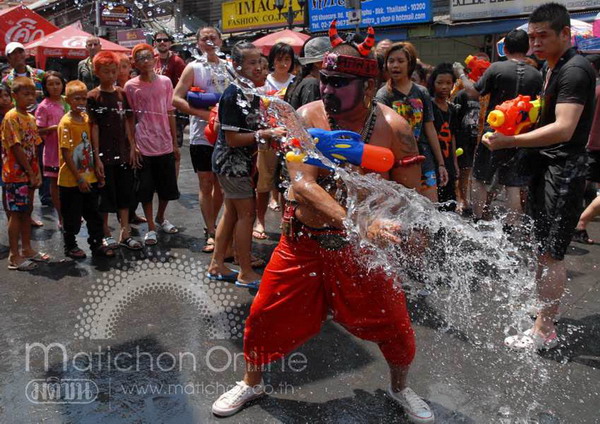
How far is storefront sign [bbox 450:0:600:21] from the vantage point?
1235 centimetres

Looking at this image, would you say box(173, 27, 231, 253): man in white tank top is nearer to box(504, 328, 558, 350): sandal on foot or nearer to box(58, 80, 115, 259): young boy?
box(58, 80, 115, 259): young boy

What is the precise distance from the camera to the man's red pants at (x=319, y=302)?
2.51 meters

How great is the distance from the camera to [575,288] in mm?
4344

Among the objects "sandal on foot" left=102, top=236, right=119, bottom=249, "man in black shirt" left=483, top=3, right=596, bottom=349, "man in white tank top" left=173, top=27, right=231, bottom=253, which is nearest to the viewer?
"man in black shirt" left=483, top=3, right=596, bottom=349

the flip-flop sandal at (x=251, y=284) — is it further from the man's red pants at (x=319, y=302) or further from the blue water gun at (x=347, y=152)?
the blue water gun at (x=347, y=152)

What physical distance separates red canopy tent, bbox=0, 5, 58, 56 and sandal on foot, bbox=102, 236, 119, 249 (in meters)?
12.4

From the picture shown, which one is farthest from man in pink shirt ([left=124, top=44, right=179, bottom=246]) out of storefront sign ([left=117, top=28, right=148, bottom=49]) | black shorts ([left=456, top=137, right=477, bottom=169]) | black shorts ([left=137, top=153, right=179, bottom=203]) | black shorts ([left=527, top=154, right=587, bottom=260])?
storefront sign ([left=117, top=28, right=148, bottom=49])

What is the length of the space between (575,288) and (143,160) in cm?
414

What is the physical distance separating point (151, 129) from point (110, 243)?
1.19 m

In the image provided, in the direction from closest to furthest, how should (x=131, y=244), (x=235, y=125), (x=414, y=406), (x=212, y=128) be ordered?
(x=414, y=406), (x=235, y=125), (x=212, y=128), (x=131, y=244)

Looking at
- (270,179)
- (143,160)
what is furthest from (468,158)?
(143,160)

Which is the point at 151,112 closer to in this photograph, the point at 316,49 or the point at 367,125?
the point at 316,49

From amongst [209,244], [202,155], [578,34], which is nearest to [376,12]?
[578,34]

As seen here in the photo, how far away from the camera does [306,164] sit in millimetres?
2430
